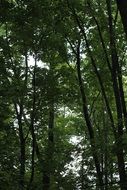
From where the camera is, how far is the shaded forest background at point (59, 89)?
1347 cm

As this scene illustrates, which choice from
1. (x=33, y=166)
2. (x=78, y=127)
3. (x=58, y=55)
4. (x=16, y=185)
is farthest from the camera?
(x=78, y=127)

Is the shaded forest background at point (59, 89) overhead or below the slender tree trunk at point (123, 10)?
overhead

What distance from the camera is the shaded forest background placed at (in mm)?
13469

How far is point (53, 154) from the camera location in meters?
17.6

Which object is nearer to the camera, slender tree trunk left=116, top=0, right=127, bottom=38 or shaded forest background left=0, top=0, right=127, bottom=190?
slender tree trunk left=116, top=0, right=127, bottom=38

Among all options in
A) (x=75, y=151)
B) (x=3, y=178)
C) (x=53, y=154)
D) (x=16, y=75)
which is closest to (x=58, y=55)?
(x=16, y=75)

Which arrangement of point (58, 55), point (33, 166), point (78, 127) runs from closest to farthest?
point (33, 166), point (58, 55), point (78, 127)

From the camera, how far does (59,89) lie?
648 inches

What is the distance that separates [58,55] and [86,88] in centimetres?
203

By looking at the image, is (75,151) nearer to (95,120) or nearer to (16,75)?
(16,75)

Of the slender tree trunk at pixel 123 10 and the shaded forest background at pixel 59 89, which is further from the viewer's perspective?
the shaded forest background at pixel 59 89

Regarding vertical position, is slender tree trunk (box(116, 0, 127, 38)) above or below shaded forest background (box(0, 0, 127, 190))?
below

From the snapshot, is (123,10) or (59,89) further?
(59,89)

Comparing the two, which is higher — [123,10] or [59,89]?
[59,89]
